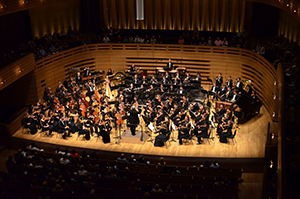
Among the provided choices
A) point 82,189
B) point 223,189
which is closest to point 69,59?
point 82,189

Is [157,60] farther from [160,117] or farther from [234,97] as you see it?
[160,117]

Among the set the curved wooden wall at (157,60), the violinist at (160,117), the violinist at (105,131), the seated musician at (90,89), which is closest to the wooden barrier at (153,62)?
the curved wooden wall at (157,60)

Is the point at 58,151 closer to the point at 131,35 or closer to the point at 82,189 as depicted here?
the point at 82,189

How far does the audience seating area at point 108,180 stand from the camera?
31.2 feet

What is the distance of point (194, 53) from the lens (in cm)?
1884

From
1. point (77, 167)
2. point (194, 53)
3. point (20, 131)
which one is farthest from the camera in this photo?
point (194, 53)

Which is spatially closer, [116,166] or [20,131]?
[116,166]

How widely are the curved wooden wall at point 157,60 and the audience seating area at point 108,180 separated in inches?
250

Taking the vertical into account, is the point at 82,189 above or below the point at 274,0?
below

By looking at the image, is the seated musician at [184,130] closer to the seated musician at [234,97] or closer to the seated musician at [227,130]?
the seated musician at [227,130]

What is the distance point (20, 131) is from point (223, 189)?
9.25m

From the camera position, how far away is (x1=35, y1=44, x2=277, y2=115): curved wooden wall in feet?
55.6

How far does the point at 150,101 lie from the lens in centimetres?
1427

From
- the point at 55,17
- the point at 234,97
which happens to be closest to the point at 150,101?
the point at 234,97
